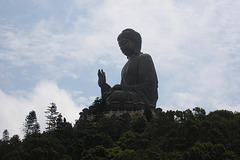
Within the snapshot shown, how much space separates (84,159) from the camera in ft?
46.0

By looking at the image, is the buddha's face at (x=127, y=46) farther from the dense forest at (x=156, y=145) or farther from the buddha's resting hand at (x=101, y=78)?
the dense forest at (x=156, y=145)

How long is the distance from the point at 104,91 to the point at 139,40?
221 inches

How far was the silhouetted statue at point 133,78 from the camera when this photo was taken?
86.2ft

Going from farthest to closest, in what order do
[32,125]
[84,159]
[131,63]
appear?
1. [32,125]
2. [131,63]
3. [84,159]

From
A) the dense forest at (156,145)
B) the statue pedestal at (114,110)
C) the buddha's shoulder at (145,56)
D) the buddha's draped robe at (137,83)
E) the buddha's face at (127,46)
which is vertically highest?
the buddha's face at (127,46)

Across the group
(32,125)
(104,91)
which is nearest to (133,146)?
(104,91)

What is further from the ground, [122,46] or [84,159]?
[122,46]

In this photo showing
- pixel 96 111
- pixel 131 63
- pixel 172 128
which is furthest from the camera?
pixel 131 63

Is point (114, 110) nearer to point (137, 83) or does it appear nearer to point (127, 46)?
point (137, 83)

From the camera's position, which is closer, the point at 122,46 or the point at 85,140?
the point at 85,140

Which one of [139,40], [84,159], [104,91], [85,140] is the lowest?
[84,159]

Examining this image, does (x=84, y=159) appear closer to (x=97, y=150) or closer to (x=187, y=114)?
(x=97, y=150)

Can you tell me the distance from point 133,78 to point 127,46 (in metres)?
2.69

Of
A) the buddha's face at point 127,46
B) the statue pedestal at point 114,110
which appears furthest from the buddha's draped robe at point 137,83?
the buddha's face at point 127,46
